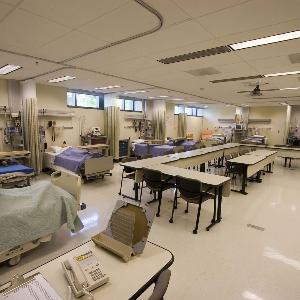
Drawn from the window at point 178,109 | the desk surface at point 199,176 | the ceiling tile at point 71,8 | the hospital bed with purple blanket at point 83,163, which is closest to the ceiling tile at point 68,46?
the ceiling tile at point 71,8

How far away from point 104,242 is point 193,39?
2.54m

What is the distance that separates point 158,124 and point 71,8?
27.0 ft

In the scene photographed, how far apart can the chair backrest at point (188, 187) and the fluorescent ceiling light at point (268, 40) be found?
6.46 feet

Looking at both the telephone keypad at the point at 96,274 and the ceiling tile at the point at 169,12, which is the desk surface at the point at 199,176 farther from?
the telephone keypad at the point at 96,274

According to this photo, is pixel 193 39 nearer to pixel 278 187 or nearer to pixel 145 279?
pixel 145 279

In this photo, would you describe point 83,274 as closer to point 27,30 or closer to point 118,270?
point 118,270

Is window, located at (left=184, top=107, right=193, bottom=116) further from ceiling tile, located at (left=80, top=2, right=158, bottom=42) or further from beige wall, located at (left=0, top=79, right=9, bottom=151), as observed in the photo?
ceiling tile, located at (left=80, top=2, right=158, bottom=42)

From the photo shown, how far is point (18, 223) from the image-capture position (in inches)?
90.7

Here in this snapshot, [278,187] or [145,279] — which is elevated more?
[145,279]

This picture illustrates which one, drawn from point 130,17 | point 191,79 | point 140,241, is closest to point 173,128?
point 191,79

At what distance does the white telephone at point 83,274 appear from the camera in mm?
1145

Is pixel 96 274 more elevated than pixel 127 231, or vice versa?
pixel 127 231

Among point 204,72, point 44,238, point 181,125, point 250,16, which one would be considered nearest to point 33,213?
point 44,238

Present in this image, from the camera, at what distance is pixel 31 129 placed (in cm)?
596
